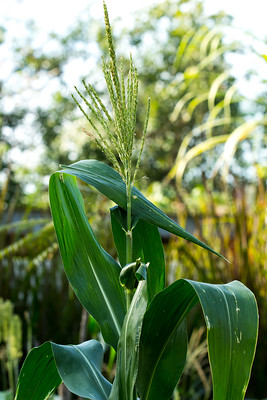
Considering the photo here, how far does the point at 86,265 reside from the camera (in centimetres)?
76

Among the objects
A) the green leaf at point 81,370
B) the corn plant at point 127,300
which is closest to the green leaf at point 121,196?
the corn plant at point 127,300

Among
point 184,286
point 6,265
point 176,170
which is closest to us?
point 184,286

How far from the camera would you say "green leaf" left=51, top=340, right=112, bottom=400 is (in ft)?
2.21

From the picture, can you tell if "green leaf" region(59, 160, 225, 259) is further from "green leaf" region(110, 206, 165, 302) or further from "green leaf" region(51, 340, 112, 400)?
"green leaf" region(51, 340, 112, 400)

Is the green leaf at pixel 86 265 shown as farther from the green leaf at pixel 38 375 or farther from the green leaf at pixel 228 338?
the green leaf at pixel 228 338

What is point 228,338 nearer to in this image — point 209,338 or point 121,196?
point 209,338

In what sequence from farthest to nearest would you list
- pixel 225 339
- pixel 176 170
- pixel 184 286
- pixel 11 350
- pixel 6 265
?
pixel 6 265 → pixel 176 170 → pixel 11 350 → pixel 184 286 → pixel 225 339

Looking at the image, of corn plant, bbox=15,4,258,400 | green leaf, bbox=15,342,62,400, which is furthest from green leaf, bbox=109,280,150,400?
green leaf, bbox=15,342,62,400

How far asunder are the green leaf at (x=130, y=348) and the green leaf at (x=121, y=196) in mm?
90

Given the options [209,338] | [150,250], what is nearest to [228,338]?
[209,338]

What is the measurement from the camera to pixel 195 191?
13.3 metres

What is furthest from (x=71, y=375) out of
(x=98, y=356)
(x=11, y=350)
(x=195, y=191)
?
(x=195, y=191)

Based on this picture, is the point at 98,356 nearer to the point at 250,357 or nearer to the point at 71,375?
the point at 71,375

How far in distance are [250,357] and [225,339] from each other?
0.04 metres
